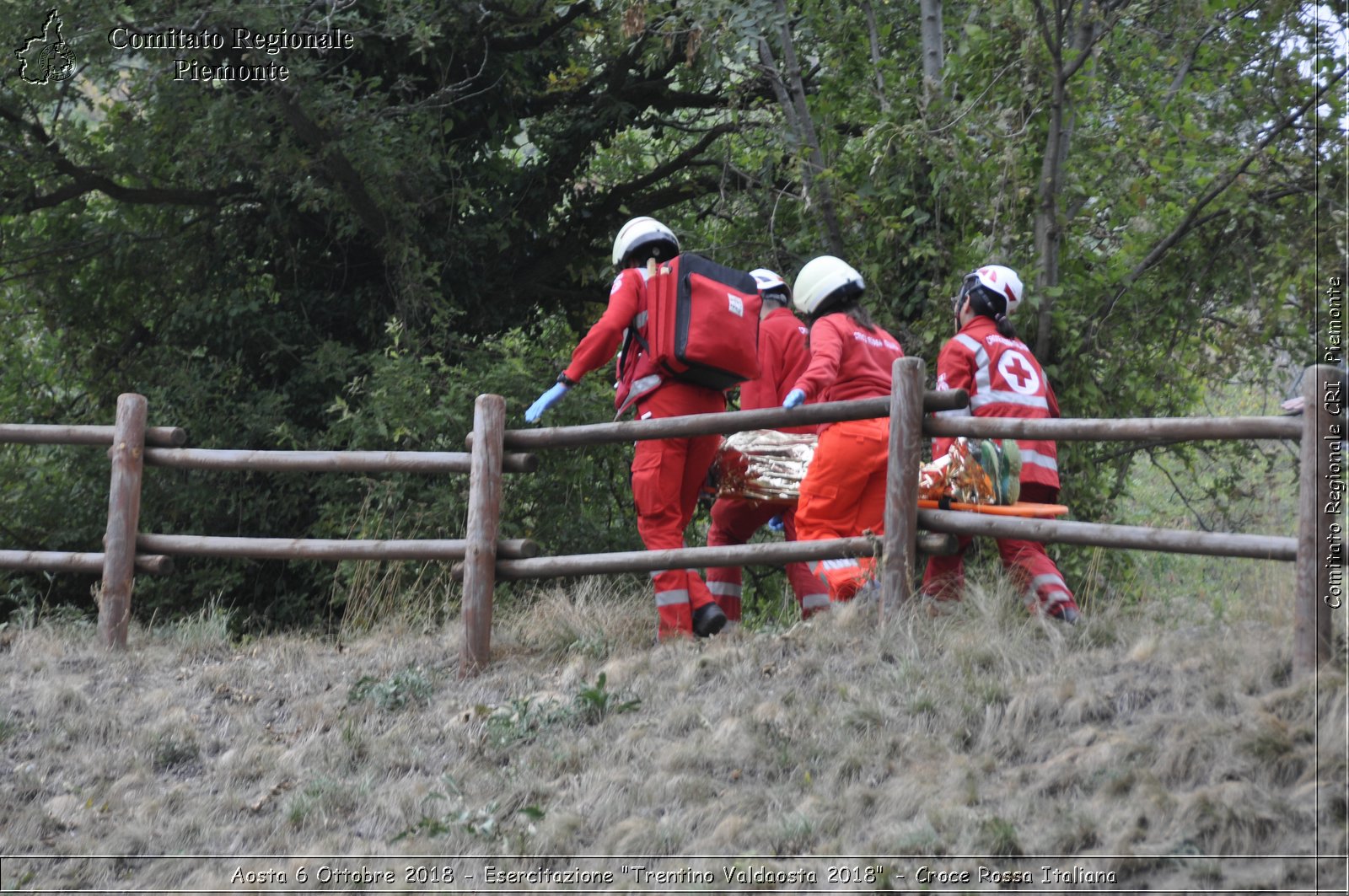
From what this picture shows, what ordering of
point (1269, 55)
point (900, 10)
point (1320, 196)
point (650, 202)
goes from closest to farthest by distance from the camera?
1. point (1320, 196)
2. point (1269, 55)
3. point (900, 10)
4. point (650, 202)

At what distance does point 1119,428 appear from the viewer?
5.53 meters

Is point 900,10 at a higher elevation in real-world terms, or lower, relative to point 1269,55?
higher

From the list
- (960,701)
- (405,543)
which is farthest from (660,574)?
(960,701)

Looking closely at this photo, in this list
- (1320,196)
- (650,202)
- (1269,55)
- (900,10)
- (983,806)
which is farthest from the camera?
(650,202)

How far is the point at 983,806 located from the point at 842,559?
225 cm

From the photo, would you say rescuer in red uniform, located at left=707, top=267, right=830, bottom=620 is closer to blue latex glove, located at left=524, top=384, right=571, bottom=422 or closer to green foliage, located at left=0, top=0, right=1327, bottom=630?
blue latex glove, located at left=524, top=384, right=571, bottom=422

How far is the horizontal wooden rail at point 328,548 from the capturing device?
22.5 feet

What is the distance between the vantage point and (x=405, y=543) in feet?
22.9

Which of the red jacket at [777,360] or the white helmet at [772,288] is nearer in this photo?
the red jacket at [777,360]

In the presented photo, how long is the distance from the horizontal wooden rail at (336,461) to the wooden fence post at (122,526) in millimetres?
131

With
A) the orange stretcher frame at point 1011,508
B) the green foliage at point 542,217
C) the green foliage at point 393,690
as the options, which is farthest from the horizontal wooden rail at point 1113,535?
the green foliage at point 542,217

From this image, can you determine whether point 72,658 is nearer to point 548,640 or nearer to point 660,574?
point 548,640

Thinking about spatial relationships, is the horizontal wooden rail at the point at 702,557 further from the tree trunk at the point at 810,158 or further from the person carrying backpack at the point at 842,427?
the tree trunk at the point at 810,158

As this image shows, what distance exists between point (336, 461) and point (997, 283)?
10.8 feet
